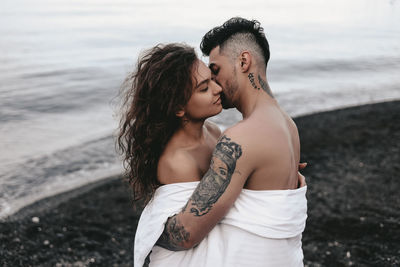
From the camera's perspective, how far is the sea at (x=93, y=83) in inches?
309

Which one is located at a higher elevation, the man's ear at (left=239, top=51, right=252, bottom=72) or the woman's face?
the man's ear at (left=239, top=51, right=252, bottom=72)

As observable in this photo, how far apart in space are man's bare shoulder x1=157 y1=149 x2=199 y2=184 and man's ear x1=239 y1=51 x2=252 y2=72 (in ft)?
2.22

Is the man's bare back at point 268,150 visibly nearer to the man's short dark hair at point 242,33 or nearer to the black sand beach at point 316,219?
the man's short dark hair at point 242,33

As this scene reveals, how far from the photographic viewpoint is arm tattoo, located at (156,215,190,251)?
2385 millimetres

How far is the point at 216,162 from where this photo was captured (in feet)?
7.75

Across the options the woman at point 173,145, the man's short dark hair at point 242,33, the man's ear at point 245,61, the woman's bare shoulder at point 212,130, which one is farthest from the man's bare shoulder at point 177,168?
the man's short dark hair at point 242,33

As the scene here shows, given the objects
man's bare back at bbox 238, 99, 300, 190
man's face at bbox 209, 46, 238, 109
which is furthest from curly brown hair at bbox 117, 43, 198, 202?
man's bare back at bbox 238, 99, 300, 190

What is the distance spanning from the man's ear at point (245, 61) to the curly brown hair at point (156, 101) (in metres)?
0.32

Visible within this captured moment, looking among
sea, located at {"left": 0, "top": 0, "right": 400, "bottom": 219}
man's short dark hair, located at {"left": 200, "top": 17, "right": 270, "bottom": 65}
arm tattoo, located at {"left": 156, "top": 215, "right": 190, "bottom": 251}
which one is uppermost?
man's short dark hair, located at {"left": 200, "top": 17, "right": 270, "bottom": 65}

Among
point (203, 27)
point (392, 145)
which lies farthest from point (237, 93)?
point (203, 27)

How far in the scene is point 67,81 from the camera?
A: 13.9 meters

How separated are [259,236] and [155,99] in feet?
3.43

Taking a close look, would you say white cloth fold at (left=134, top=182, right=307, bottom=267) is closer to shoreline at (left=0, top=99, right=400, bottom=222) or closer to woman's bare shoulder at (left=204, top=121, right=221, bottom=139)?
woman's bare shoulder at (left=204, top=121, right=221, bottom=139)

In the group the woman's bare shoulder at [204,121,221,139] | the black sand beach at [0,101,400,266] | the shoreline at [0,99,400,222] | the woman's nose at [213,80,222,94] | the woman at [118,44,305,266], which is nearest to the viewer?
the woman at [118,44,305,266]
